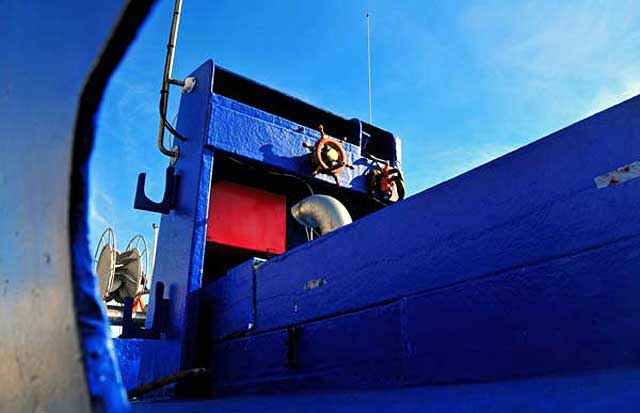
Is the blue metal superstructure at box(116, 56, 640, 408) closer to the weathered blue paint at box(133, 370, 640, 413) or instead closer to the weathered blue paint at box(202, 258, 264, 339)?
the weathered blue paint at box(202, 258, 264, 339)

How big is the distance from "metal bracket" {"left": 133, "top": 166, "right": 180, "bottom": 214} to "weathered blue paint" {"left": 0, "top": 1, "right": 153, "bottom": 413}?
302cm

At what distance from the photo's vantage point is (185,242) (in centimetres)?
361

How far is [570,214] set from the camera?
4.62 feet

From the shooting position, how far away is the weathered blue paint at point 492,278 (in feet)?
4.25

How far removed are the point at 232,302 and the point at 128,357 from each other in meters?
1.00

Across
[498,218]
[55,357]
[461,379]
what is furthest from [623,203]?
[55,357]

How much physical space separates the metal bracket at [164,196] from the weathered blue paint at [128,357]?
980mm

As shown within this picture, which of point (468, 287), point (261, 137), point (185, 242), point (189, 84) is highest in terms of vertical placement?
point (189, 84)

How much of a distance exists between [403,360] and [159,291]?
234 cm

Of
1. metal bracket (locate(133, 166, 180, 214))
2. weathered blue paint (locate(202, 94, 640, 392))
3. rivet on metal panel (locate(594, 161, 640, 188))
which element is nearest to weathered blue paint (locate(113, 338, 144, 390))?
metal bracket (locate(133, 166, 180, 214))

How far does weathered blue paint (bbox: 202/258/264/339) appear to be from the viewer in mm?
2789

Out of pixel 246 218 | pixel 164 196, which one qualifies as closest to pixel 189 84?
pixel 164 196

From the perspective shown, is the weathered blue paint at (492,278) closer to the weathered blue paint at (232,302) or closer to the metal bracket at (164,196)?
the weathered blue paint at (232,302)

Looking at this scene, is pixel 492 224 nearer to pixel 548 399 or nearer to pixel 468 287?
pixel 468 287
